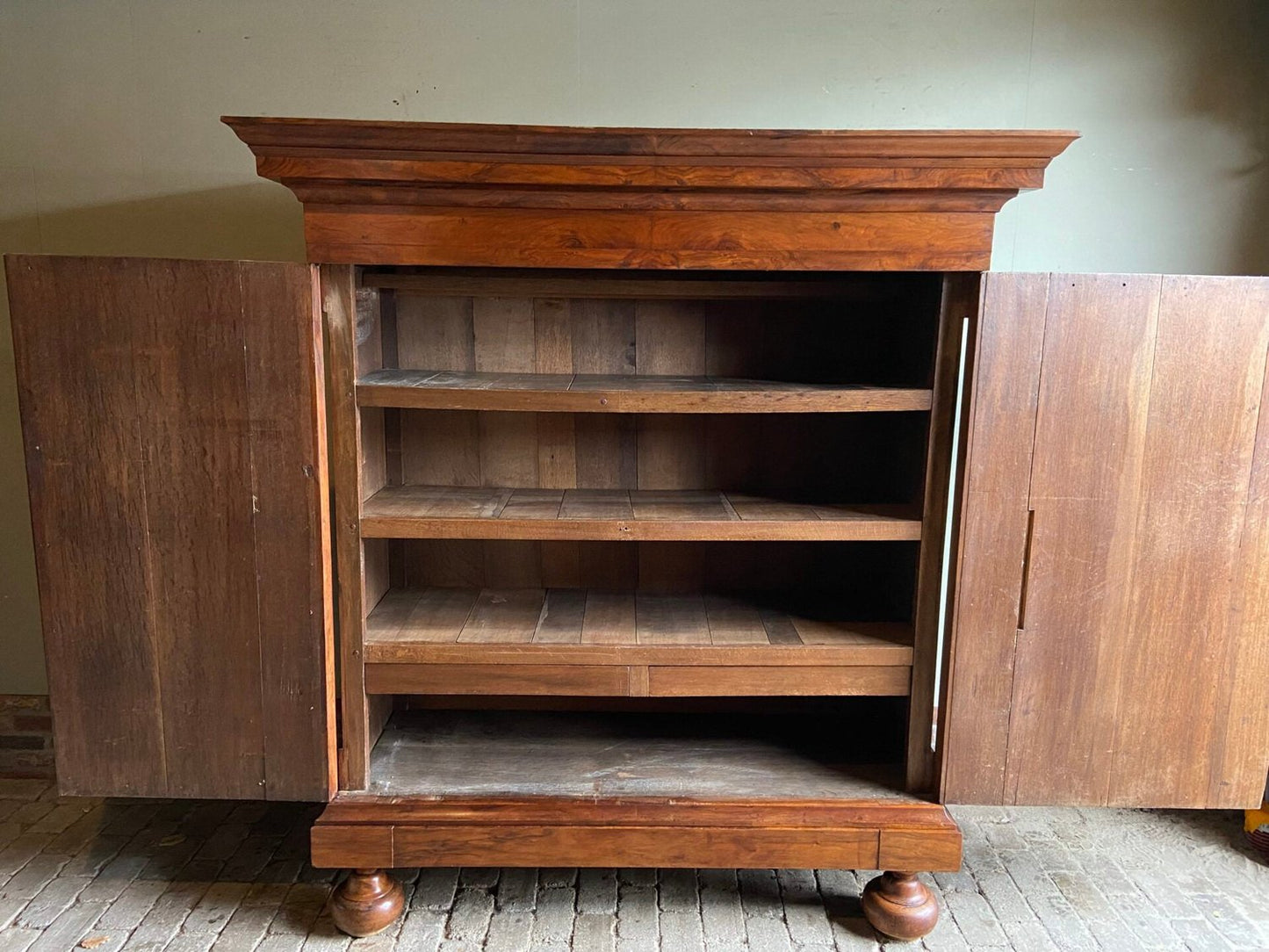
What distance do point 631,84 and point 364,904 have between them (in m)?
2.03

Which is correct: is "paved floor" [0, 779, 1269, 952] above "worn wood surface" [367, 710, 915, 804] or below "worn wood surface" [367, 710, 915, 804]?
below

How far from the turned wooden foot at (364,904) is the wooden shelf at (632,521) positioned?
2.48 feet

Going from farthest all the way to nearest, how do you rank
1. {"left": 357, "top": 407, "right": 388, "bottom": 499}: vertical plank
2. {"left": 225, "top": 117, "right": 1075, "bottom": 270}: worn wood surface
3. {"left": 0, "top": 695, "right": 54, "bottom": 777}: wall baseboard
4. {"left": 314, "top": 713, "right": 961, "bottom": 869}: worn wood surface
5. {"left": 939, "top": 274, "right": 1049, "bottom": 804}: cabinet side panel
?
{"left": 0, "top": 695, "right": 54, "bottom": 777}: wall baseboard
{"left": 357, "top": 407, "right": 388, "bottom": 499}: vertical plank
{"left": 314, "top": 713, "right": 961, "bottom": 869}: worn wood surface
{"left": 939, "top": 274, "right": 1049, "bottom": 804}: cabinet side panel
{"left": 225, "top": 117, "right": 1075, "bottom": 270}: worn wood surface

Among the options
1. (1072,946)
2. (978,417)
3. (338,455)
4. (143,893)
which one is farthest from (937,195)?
(143,893)

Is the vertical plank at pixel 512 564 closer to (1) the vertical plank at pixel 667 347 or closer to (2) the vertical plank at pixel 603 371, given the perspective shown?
(2) the vertical plank at pixel 603 371

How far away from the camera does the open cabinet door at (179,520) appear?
5.08 feet

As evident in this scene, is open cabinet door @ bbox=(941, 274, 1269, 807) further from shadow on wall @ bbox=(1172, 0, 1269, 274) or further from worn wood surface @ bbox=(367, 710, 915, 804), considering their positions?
shadow on wall @ bbox=(1172, 0, 1269, 274)

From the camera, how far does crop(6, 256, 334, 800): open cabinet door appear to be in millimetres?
1548

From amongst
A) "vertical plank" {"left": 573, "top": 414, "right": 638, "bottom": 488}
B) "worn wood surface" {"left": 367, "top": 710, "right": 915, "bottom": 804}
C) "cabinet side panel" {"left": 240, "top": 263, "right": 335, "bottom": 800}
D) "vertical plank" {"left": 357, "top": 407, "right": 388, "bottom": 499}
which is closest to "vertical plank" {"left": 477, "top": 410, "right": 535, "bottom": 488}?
"vertical plank" {"left": 573, "top": 414, "right": 638, "bottom": 488}

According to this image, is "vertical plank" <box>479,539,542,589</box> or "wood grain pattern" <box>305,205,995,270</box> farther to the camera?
"vertical plank" <box>479,539,542,589</box>

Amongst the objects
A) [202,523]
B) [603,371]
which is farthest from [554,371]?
[202,523]

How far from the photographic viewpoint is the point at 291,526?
63.9 inches

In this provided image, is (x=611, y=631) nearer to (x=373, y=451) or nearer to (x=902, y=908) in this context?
(x=373, y=451)

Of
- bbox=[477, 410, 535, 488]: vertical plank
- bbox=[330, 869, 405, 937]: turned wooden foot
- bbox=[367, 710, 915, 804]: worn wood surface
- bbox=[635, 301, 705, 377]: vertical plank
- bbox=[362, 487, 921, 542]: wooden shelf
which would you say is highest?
bbox=[635, 301, 705, 377]: vertical plank
